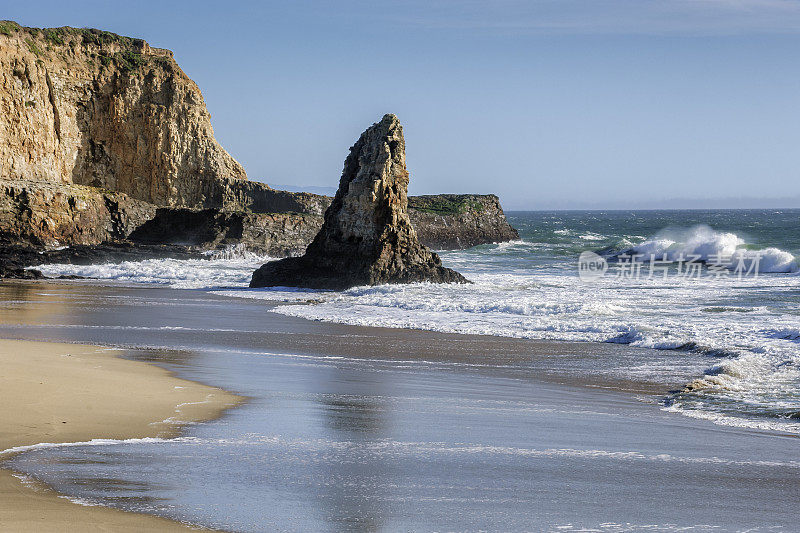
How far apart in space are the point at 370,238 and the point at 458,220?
35.3 meters

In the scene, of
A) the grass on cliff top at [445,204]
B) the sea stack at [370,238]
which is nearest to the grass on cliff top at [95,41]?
the grass on cliff top at [445,204]

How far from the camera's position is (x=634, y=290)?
71.4 feet

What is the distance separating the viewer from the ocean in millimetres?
4145

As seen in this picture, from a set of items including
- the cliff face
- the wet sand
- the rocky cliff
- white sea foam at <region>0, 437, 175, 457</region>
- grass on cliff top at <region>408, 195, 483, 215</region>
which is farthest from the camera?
grass on cliff top at <region>408, 195, 483, 215</region>

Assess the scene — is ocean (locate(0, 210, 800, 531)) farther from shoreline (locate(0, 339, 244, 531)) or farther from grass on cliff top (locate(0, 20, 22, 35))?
grass on cliff top (locate(0, 20, 22, 35))

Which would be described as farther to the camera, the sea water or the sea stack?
the sea stack

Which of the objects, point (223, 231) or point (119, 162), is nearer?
point (223, 231)

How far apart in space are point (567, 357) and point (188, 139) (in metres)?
42.2

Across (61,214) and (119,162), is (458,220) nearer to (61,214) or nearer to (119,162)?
(119,162)

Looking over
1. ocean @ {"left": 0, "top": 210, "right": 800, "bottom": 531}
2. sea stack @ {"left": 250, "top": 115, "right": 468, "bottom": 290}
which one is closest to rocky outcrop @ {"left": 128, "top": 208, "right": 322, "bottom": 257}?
sea stack @ {"left": 250, "top": 115, "right": 468, "bottom": 290}

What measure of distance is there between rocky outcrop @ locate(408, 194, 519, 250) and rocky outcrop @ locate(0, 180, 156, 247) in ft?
67.4

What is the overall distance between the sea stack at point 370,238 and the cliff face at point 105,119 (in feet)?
73.9

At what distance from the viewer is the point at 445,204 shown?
59.6 meters

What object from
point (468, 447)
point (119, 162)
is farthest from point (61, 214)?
point (468, 447)
